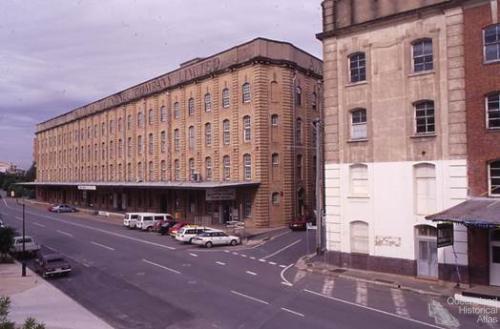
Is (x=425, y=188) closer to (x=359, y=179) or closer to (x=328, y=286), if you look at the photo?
(x=359, y=179)

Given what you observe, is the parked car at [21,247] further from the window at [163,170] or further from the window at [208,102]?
the window at [163,170]

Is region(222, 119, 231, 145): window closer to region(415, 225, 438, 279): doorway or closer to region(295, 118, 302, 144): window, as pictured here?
region(295, 118, 302, 144): window

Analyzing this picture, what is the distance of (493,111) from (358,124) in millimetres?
7705

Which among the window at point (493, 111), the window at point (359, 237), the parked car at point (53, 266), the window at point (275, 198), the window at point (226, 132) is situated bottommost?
the parked car at point (53, 266)

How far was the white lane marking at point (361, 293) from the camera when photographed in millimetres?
23703

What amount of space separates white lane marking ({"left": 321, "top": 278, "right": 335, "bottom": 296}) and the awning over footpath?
5.84 m

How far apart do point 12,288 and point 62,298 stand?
15.1 feet

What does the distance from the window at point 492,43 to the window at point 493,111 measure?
181cm

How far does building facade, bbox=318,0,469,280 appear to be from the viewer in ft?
88.9

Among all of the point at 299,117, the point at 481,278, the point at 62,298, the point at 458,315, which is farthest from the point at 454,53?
the point at 299,117

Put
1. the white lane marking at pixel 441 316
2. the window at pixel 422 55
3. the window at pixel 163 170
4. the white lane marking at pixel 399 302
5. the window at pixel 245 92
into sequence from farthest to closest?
the window at pixel 163 170, the window at pixel 245 92, the window at pixel 422 55, the white lane marking at pixel 399 302, the white lane marking at pixel 441 316

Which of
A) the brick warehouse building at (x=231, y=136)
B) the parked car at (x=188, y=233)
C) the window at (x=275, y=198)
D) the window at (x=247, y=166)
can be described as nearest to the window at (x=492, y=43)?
the parked car at (x=188, y=233)

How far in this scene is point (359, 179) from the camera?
1232 inches

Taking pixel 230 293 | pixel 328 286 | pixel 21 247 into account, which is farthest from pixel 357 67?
pixel 21 247
